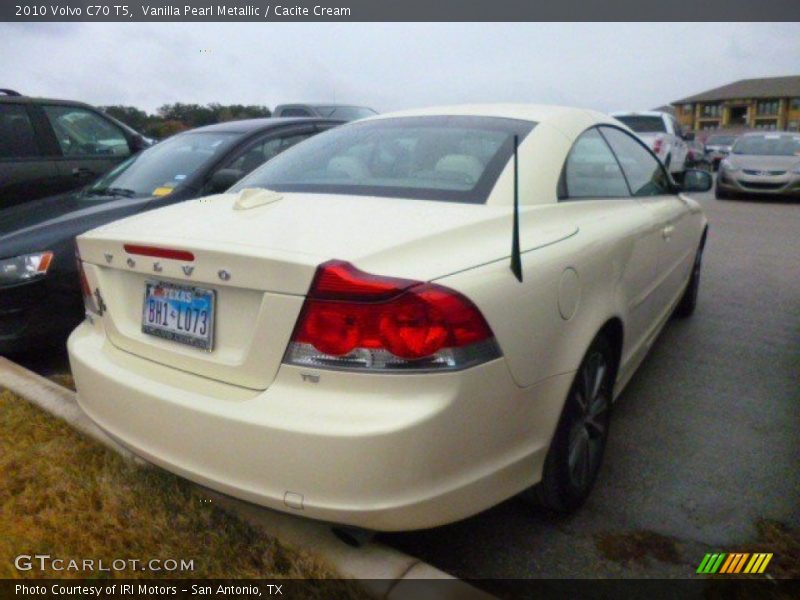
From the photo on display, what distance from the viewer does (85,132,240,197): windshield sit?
16.1 feet

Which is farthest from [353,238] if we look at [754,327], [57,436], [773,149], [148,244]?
[773,149]

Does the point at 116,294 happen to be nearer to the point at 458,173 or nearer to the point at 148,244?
the point at 148,244

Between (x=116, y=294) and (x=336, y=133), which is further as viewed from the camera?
(x=336, y=133)

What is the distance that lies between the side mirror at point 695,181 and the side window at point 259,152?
8.85ft

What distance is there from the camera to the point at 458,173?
2.66m

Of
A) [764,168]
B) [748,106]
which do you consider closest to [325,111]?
[764,168]

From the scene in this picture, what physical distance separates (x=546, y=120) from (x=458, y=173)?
56 centimetres

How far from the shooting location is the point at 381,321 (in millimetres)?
1880

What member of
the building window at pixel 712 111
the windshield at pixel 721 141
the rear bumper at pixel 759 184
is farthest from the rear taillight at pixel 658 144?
the building window at pixel 712 111

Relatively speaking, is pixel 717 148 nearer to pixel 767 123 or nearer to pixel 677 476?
pixel 677 476

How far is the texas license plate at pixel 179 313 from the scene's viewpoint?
2109 millimetres

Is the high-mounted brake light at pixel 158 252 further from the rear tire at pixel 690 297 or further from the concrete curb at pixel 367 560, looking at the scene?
the rear tire at pixel 690 297

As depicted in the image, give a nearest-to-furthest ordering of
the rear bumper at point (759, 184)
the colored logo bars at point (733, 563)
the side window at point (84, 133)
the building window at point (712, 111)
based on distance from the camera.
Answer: the colored logo bars at point (733, 563) < the side window at point (84, 133) < the rear bumper at point (759, 184) < the building window at point (712, 111)

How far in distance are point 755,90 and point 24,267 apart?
3085 inches
